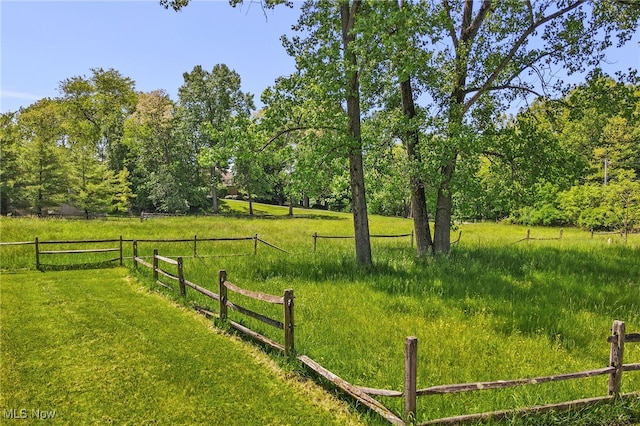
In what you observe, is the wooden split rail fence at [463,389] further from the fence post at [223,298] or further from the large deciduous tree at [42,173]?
the large deciduous tree at [42,173]

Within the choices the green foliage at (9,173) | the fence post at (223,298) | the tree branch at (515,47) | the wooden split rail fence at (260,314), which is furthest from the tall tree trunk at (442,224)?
the green foliage at (9,173)

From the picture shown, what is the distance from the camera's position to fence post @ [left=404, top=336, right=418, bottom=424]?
15.6ft

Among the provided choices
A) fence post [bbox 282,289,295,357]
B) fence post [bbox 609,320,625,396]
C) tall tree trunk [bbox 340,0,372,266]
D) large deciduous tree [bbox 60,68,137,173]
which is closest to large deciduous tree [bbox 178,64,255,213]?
large deciduous tree [bbox 60,68,137,173]

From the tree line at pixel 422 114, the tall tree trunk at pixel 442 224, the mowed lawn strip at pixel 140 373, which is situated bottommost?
the mowed lawn strip at pixel 140 373

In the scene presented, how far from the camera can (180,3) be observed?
13195mm

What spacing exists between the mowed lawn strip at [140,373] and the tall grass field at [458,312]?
1.69 feet

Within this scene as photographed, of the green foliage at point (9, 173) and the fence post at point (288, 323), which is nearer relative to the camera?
the fence post at point (288, 323)

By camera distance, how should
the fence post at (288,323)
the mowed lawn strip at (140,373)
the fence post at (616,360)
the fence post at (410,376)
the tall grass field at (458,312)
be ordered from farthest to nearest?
the fence post at (288,323) < the tall grass field at (458,312) < the mowed lawn strip at (140,373) < the fence post at (616,360) < the fence post at (410,376)

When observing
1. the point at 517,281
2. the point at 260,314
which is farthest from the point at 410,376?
the point at 517,281

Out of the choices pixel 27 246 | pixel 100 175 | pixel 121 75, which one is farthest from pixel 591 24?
pixel 121 75

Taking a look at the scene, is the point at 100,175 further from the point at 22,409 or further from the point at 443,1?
the point at 22,409

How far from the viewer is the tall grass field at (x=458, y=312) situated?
5.93m

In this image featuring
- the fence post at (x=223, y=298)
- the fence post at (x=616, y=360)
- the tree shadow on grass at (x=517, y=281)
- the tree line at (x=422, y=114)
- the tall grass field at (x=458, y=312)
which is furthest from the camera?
the tree line at (x=422, y=114)

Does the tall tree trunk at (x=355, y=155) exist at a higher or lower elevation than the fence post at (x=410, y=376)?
higher
